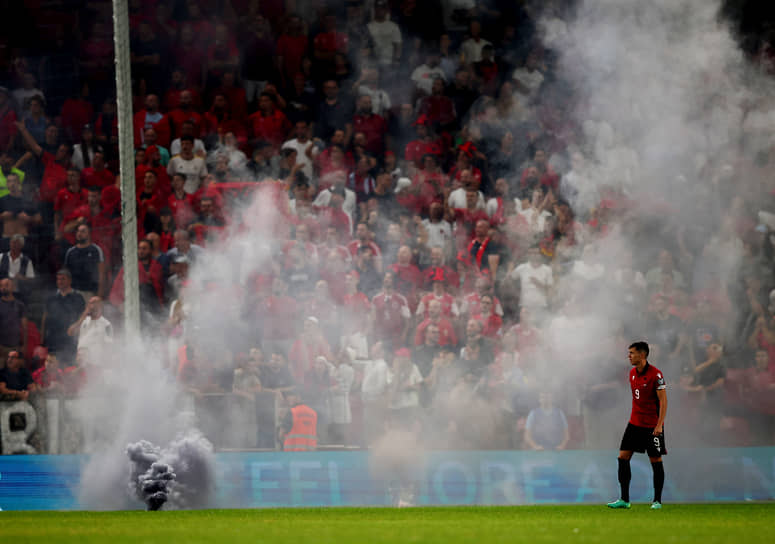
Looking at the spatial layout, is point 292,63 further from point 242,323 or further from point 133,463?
point 133,463

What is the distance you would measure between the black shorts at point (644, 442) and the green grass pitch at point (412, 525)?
0.49 metres

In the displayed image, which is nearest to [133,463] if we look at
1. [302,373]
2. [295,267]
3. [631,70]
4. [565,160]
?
[302,373]

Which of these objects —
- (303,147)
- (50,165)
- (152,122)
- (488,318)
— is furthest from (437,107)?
(50,165)

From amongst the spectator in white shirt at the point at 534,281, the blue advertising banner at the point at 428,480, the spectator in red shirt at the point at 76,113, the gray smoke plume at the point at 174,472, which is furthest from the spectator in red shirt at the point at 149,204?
the spectator in white shirt at the point at 534,281

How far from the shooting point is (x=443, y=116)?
13500 mm

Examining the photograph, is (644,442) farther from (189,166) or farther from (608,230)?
(189,166)

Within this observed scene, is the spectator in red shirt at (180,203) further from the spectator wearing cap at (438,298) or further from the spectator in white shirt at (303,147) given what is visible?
the spectator wearing cap at (438,298)

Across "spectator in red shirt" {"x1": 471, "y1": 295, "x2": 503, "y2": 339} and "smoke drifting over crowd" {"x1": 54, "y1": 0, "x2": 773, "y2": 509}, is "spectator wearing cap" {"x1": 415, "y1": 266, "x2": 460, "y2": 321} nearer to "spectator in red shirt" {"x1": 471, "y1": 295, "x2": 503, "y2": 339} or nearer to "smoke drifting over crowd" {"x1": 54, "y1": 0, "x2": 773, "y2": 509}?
"spectator in red shirt" {"x1": 471, "y1": 295, "x2": 503, "y2": 339}

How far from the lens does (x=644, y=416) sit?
820 cm

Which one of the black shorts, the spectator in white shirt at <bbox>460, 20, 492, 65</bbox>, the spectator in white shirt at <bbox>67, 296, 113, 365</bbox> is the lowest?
the black shorts

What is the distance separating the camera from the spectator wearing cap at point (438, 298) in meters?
11.5

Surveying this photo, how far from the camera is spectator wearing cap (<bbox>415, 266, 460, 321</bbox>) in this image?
37.7ft

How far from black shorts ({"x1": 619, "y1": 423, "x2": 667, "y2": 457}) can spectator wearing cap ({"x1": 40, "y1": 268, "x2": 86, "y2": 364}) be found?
623 cm

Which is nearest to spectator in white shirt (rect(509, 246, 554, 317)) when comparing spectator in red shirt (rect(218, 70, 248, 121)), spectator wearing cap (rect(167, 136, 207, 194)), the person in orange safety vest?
the person in orange safety vest
